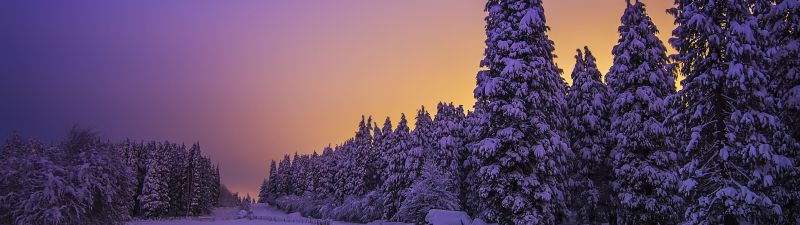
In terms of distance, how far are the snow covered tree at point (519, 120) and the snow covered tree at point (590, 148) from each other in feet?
22.5

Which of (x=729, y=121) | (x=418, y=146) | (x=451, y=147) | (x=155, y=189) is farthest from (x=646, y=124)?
(x=155, y=189)

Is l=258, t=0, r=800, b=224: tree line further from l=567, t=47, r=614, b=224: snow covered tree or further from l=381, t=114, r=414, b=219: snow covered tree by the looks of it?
l=381, t=114, r=414, b=219: snow covered tree

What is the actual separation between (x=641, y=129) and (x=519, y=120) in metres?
7.22

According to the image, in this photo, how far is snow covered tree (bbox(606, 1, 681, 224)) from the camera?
2394 centimetres

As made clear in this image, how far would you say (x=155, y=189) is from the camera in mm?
76062

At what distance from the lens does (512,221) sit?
20.8 metres

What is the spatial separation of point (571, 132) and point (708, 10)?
14.2 metres

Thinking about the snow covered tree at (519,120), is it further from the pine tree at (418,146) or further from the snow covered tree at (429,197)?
the pine tree at (418,146)

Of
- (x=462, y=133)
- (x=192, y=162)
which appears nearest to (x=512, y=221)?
(x=462, y=133)

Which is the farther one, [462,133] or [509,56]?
[462,133]

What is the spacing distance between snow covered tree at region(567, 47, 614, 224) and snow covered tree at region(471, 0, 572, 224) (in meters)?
6.87

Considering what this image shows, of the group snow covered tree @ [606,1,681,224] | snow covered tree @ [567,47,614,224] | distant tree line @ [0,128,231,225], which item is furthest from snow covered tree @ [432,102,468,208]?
distant tree line @ [0,128,231,225]

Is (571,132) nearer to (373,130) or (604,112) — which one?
(604,112)

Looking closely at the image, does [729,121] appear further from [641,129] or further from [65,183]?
[65,183]
